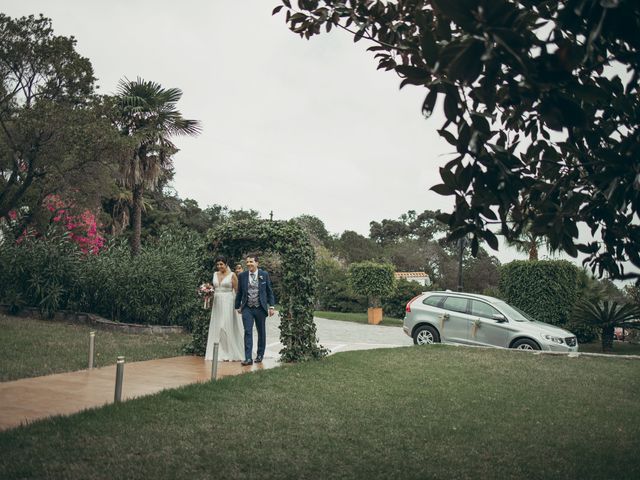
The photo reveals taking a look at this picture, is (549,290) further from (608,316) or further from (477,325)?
(477,325)

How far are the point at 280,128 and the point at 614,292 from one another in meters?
16.8

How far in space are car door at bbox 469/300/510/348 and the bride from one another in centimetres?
595

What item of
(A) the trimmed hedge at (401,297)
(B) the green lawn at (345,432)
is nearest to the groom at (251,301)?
(B) the green lawn at (345,432)

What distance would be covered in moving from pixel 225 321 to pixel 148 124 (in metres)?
18.2

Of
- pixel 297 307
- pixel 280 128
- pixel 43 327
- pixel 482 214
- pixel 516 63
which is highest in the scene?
pixel 280 128

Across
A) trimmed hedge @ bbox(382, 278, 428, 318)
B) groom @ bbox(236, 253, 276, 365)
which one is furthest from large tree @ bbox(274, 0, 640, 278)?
trimmed hedge @ bbox(382, 278, 428, 318)

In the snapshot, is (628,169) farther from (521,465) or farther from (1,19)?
(1,19)

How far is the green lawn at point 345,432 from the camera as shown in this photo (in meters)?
4.42

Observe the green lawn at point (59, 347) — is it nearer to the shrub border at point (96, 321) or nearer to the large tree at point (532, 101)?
the shrub border at point (96, 321)

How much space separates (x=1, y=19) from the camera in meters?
14.6

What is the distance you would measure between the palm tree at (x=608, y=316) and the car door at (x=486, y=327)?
464cm

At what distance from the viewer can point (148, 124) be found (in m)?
26.0

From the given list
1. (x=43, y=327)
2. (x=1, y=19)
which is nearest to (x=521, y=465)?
(x=43, y=327)

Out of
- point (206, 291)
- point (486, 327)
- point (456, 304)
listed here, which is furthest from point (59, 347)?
point (486, 327)
